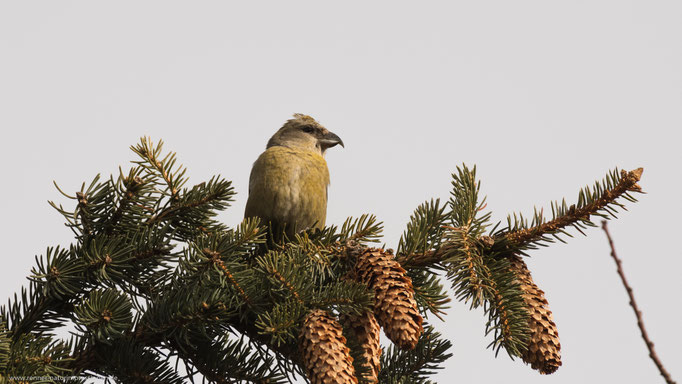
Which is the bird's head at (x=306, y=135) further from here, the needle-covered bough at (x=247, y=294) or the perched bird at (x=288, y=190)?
the needle-covered bough at (x=247, y=294)

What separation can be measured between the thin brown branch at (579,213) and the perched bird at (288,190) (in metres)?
2.35

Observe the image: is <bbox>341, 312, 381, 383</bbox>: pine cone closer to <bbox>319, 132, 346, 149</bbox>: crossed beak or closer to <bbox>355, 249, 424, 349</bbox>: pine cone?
<bbox>355, 249, 424, 349</bbox>: pine cone

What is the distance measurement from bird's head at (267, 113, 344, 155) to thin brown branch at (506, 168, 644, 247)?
3797 millimetres

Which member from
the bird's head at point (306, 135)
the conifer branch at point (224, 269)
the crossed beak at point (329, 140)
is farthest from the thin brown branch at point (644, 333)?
the crossed beak at point (329, 140)

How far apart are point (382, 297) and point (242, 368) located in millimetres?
722

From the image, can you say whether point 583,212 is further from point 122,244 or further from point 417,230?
point 122,244

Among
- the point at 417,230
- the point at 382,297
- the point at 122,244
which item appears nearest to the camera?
the point at 382,297

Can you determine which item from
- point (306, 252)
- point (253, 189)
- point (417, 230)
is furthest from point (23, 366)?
point (253, 189)

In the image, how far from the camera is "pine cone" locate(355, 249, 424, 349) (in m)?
2.39

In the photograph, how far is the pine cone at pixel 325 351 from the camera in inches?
89.0

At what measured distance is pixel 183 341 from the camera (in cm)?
274

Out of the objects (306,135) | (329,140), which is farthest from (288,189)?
(329,140)

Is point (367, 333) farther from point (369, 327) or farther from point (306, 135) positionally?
point (306, 135)

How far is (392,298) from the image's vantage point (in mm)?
2455
